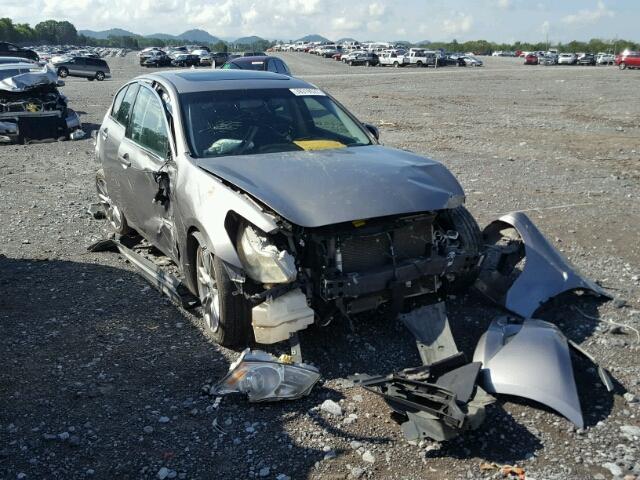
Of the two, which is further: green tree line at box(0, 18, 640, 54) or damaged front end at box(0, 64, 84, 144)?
green tree line at box(0, 18, 640, 54)

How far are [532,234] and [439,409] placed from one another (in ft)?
7.17

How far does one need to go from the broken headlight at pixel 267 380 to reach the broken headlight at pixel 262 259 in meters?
0.52

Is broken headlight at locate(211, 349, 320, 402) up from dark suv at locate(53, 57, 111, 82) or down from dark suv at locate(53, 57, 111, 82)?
up

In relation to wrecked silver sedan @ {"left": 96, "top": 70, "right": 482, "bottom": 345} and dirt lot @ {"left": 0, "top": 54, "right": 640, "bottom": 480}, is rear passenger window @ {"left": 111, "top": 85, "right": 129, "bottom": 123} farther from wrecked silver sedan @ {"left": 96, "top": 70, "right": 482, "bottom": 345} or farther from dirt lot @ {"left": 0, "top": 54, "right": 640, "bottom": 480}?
dirt lot @ {"left": 0, "top": 54, "right": 640, "bottom": 480}

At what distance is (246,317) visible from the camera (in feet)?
14.5

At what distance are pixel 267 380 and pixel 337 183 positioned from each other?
138cm

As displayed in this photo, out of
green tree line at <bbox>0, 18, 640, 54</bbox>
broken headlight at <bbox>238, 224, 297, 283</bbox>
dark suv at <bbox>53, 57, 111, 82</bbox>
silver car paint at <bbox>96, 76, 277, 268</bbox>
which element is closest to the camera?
broken headlight at <bbox>238, 224, 297, 283</bbox>

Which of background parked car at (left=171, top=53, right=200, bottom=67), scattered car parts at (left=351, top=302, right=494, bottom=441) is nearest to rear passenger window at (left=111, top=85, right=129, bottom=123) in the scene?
scattered car parts at (left=351, top=302, right=494, bottom=441)

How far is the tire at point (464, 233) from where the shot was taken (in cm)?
484

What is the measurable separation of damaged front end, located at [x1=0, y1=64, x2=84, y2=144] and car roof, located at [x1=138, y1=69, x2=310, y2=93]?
9667 mm

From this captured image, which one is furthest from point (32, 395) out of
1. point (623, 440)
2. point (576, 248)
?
point (576, 248)

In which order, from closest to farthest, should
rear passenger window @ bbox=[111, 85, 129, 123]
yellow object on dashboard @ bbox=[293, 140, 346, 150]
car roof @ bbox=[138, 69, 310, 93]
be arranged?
yellow object on dashboard @ bbox=[293, 140, 346, 150]
car roof @ bbox=[138, 69, 310, 93]
rear passenger window @ bbox=[111, 85, 129, 123]

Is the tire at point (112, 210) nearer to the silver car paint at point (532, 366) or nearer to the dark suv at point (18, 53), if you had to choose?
the silver car paint at point (532, 366)

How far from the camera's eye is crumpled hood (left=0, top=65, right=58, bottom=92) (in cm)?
1422
